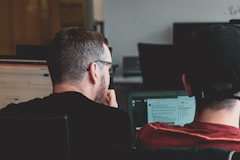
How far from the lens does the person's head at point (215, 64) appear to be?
1344mm

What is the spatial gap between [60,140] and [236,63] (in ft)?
1.63

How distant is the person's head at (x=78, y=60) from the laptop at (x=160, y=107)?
303 mm

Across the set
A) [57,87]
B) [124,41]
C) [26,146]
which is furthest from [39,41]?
[26,146]

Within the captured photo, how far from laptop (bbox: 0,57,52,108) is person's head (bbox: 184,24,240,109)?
3.02 feet

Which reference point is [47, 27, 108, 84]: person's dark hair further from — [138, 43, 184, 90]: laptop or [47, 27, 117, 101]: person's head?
[138, 43, 184, 90]: laptop

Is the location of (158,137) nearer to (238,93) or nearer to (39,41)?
(238,93)

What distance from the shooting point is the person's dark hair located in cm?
179

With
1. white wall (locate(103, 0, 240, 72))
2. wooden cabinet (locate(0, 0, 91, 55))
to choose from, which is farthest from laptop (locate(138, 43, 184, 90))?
wooden cabinet (locate(0, 0, 91, 55))

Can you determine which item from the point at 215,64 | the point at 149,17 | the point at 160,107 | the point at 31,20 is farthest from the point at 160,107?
the point at 31,20

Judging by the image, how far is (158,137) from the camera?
4.69ft

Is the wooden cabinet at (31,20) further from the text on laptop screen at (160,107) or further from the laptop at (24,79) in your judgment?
the text on laptop screen at (160,107)

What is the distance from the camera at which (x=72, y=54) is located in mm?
1796

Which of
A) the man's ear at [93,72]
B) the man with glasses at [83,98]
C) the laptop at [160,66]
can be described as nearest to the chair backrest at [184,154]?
the man with glasses at [83,98]

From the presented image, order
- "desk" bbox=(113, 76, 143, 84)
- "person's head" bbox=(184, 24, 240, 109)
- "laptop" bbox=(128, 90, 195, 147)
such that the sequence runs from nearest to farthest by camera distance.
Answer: "person's head" bbox=(184, 24, 240, 109)
"laptop" bbox=(128, 90, 195, 147)
"desk" bbox=(113, 76, 143, 84)
